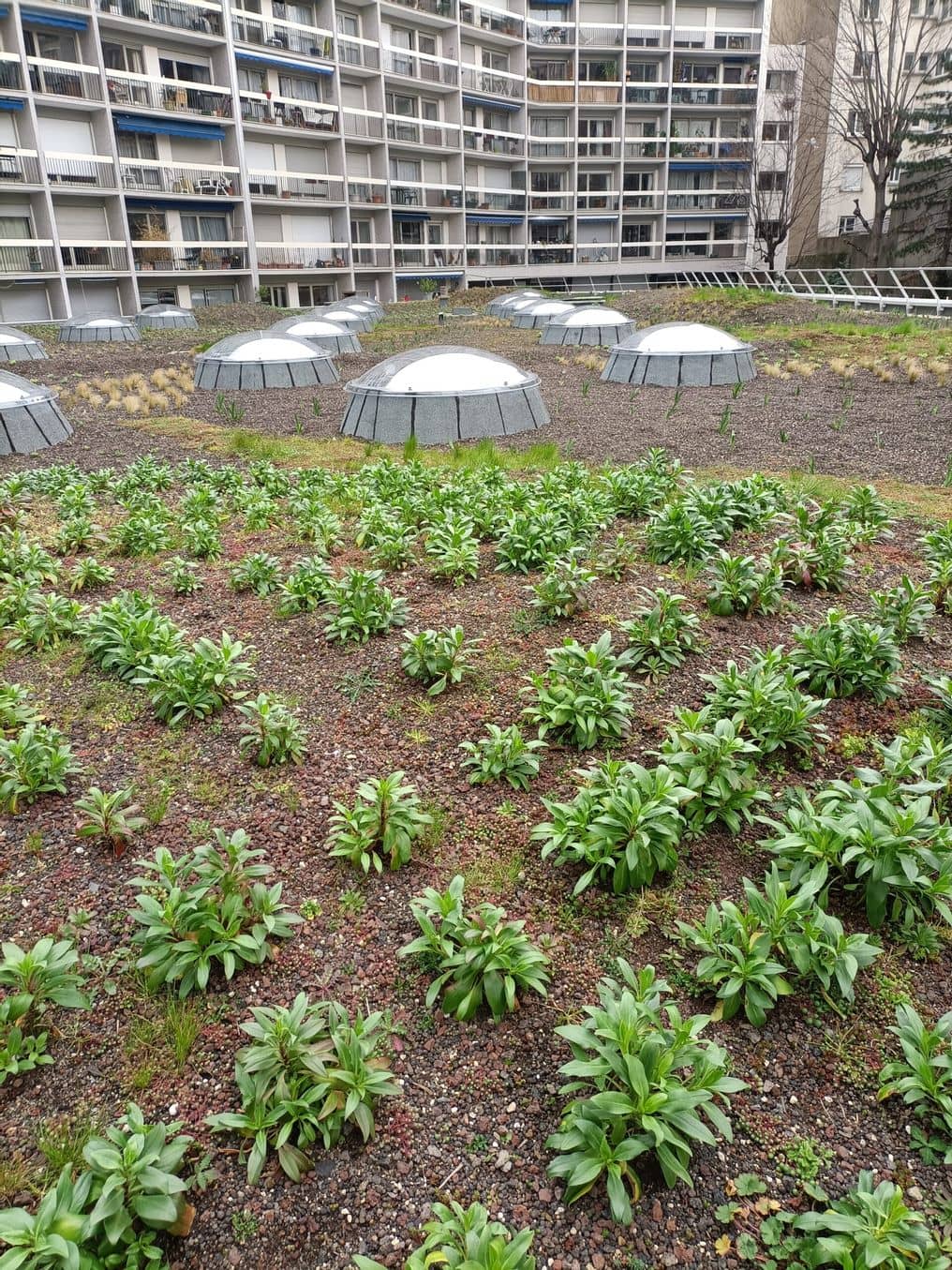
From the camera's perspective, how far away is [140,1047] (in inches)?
118

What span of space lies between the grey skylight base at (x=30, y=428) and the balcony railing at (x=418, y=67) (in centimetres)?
4874

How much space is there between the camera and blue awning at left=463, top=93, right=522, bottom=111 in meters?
58.0

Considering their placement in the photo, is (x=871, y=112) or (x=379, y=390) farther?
(x=871, y=112)

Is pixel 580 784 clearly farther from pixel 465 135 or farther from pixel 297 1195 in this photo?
pixel 465 135

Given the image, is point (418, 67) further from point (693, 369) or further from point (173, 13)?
point (693, 369)

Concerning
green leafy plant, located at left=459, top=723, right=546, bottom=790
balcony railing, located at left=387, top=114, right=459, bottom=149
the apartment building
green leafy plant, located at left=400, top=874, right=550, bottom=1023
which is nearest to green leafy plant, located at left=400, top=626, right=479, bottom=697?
green leafy plant, located at left=459, top=723, right=546, bottom=790

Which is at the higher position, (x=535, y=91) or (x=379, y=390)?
(x=535, y=91)

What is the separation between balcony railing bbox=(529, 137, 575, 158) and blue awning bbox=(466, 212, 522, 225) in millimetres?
4564

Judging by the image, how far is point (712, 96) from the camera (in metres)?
64.8

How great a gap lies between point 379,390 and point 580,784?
9897 millimetres

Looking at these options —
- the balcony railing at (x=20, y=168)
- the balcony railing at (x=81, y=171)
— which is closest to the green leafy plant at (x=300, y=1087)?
the balcony railing at (x=20, y=168)

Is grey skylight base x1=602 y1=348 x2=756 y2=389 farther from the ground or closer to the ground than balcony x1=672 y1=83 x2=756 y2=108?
closer to the ground

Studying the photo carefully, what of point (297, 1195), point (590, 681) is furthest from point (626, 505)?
point (297, 1195)

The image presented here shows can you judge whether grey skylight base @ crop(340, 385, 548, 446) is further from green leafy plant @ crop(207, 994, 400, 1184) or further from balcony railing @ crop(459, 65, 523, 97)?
balcony railing @ crop(459, 65, 523, 97)
